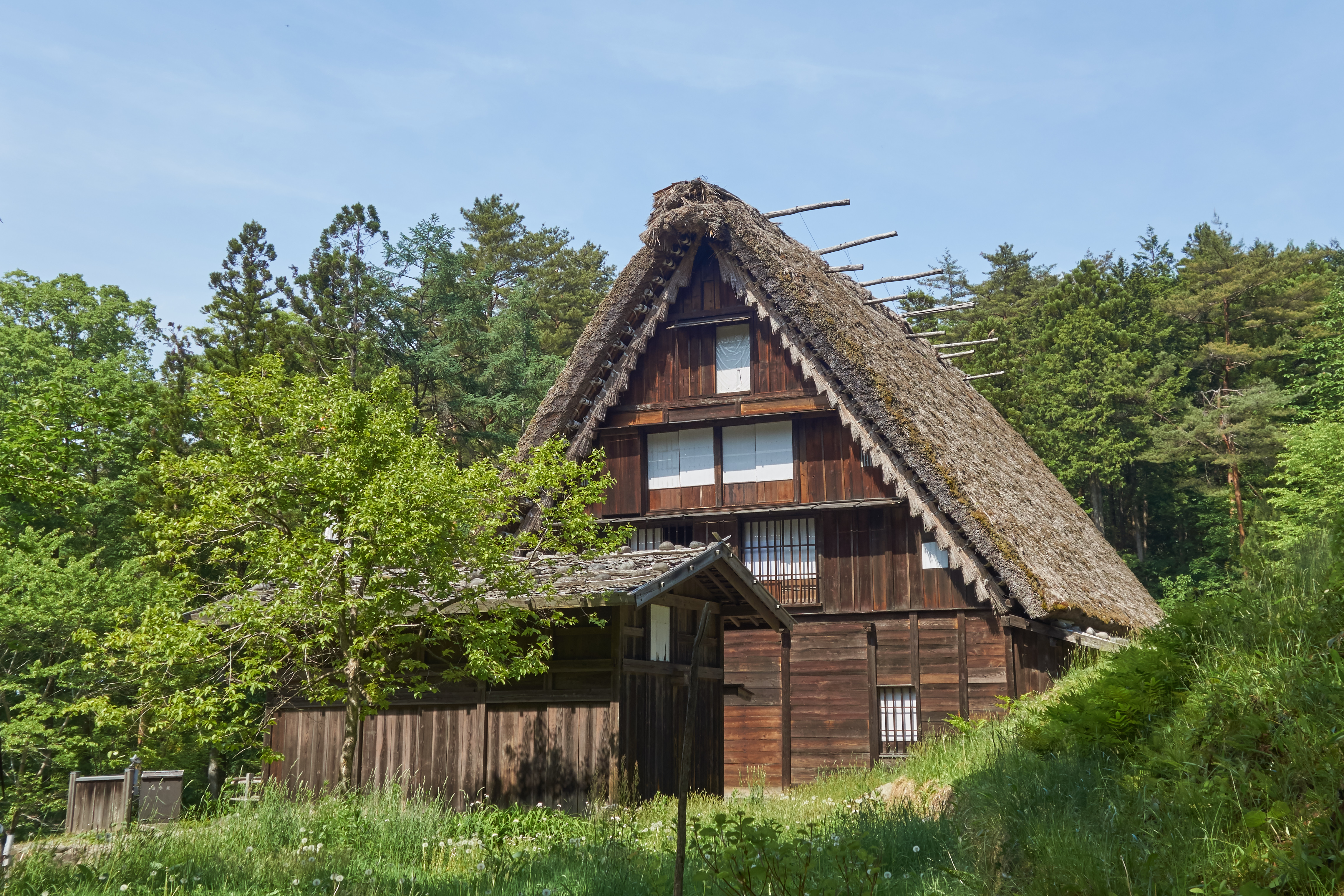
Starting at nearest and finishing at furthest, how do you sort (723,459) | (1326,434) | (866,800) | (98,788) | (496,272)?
(866,800) < (98,788) < (723,459) < (1326,434) < (496,272)

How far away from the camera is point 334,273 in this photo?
3359cm

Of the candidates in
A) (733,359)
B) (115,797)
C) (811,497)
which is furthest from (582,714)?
(733,359)

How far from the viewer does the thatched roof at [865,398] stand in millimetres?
19047

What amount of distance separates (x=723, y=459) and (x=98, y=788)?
12463 mm

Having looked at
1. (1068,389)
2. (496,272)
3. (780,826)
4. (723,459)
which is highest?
(496,272)

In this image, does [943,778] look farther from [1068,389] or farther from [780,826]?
[1068,389]

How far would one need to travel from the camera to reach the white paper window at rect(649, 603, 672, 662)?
14.4m

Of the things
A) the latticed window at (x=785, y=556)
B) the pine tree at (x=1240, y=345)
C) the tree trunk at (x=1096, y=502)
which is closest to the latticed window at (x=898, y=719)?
the latticed window at (x=785, y=556)

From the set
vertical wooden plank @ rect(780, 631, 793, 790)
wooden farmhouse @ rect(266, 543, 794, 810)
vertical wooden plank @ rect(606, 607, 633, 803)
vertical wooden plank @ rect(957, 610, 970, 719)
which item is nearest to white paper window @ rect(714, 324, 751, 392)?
vertical wooden plank @ rect(780, 631, 793, 790)

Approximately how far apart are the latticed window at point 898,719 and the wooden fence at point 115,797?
39.9 ft

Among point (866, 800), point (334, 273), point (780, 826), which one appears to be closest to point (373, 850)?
point (780, 826)

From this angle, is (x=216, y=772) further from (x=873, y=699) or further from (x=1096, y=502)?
(x=1096, y=502)

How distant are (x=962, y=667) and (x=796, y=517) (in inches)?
168

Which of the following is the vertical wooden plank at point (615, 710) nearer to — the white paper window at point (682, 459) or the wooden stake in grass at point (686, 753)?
the wooden stake in grass at point (686, 753)
